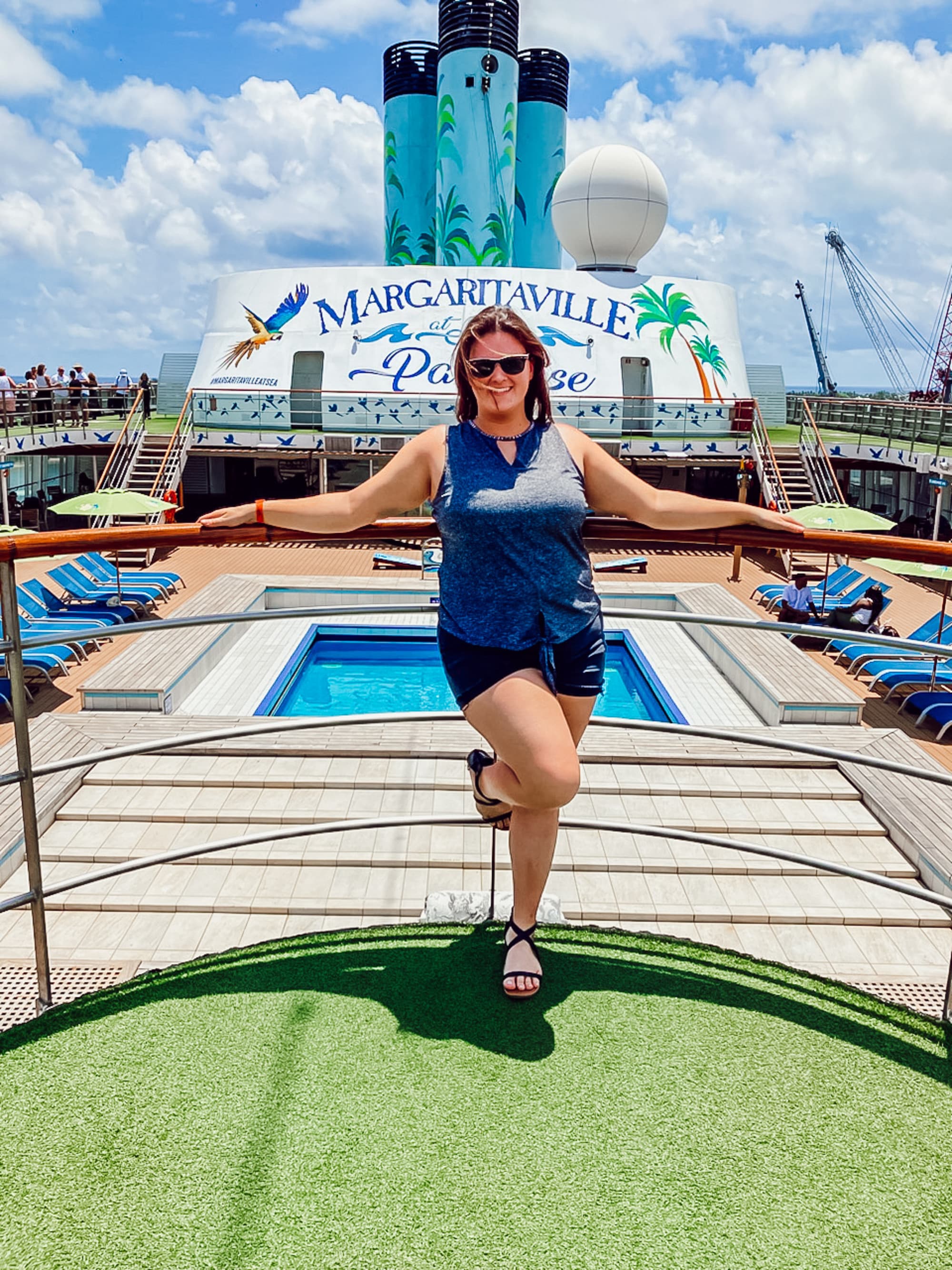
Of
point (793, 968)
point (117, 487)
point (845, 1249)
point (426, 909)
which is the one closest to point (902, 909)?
point (793, 968)

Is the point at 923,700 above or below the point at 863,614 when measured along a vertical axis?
below

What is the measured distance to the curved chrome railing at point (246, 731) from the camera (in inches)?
87.7

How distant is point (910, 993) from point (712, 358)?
21.8 meters

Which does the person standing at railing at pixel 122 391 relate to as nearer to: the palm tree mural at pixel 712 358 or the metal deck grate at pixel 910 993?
the palm tree mural at pixel 712 358

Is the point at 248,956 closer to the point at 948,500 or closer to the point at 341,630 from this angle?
the point at 341,630

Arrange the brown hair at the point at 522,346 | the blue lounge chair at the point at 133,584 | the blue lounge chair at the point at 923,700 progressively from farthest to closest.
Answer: the blue lounge chair at the point at 133,584 → the blue lounge chair at the point at 923,700 → the brown hair at the point at 522,346

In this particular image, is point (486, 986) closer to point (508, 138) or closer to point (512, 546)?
point (512, 546)

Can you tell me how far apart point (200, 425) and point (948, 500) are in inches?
657

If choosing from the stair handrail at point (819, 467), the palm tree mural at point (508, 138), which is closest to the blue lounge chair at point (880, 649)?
the stair handrail at point (819, 467)

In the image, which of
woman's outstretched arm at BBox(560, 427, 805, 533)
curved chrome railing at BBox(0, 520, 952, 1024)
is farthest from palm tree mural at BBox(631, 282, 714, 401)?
woman's outstretched arm at BBox(560, 427, 805, 533)

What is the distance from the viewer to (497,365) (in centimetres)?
229

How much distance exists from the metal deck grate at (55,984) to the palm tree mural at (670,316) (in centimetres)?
2111

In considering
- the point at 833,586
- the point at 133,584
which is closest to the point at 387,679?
the point at 133,584

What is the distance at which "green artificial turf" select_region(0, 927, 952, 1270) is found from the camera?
6.00 ft
